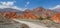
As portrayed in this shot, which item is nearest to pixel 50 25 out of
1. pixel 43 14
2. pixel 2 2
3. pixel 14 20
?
pixel 43 14

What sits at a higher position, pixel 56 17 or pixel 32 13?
pixel 32 13

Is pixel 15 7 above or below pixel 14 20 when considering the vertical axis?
above

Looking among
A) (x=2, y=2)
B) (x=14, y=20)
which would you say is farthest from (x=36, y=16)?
(x=2, y=2)

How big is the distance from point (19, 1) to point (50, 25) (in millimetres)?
934

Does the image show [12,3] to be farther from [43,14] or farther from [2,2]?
[43,14]

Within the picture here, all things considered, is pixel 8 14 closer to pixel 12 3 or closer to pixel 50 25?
pixel 12 3

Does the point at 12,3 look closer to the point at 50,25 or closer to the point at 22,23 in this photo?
the point at 22,23

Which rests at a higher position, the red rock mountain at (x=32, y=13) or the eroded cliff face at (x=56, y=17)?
the red rock mountain at (x=32, y=13)

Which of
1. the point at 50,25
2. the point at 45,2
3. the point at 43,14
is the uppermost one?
the point at 45,2

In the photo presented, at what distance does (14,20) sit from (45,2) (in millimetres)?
857

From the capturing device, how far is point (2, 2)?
13.2ft

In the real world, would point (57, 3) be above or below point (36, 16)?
above

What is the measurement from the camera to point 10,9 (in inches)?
159

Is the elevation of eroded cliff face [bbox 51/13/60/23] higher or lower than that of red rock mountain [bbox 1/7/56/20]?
lower
